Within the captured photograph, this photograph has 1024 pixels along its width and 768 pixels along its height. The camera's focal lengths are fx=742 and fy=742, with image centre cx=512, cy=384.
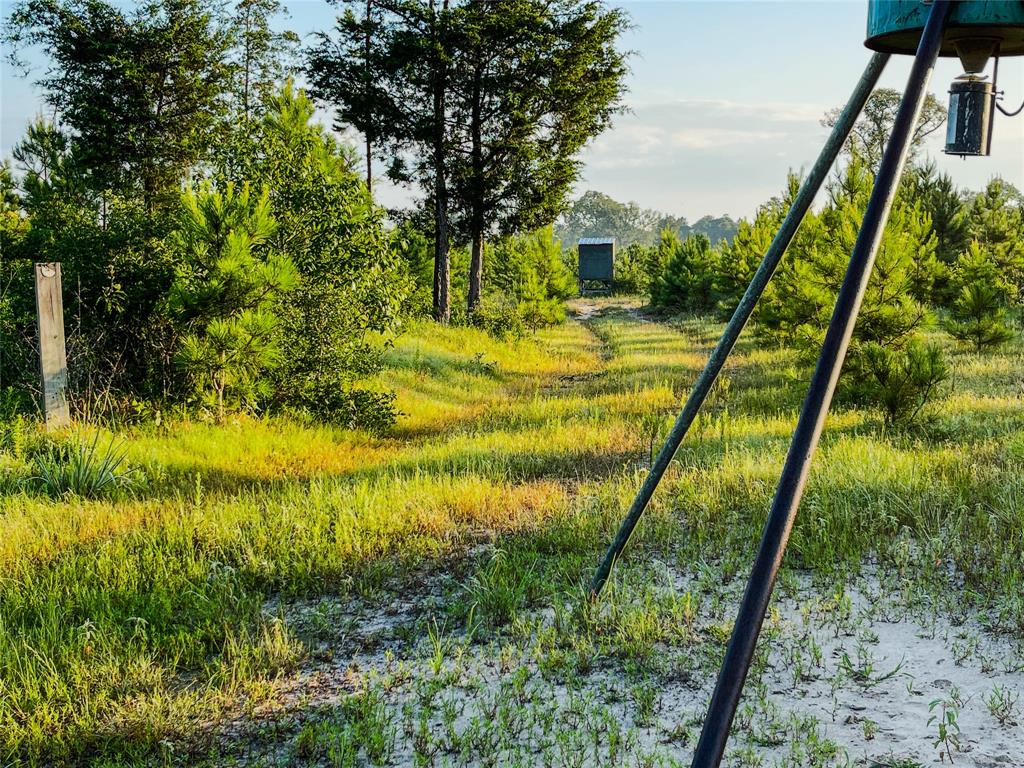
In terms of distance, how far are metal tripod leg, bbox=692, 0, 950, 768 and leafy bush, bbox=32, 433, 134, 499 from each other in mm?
5428

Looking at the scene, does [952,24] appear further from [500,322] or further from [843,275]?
[500,322]

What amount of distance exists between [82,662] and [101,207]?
7.67 metres

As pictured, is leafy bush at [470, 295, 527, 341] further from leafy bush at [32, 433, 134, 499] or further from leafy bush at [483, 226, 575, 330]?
leafy bush at [32, 433, 134, 499]

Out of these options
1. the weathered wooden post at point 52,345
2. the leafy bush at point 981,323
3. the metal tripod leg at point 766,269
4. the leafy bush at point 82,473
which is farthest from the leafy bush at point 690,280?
the metal tripod leg at point 766,269

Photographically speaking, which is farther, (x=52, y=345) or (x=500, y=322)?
(x=500, y=322)

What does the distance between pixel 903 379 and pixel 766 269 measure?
209 inches

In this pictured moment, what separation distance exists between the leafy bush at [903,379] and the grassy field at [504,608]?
0.40 meters

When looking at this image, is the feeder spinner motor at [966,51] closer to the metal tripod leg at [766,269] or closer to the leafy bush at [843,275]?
the metal tripod leg at [766,269]

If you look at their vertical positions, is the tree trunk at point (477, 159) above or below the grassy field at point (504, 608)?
above

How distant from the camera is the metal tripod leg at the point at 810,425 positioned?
65.9 inches

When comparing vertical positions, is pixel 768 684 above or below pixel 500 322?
below

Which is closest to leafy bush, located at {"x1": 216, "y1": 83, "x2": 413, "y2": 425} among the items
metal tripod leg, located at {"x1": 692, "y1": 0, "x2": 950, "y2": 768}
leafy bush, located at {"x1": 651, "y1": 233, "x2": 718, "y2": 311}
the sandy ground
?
the sandy ground

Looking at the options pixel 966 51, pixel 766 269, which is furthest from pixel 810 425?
pixel 966 51

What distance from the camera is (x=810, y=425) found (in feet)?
5.97
